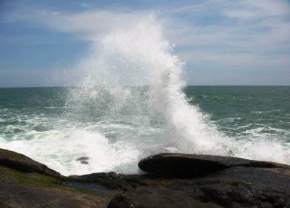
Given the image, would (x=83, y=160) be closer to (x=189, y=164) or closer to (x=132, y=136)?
(x=132, y=136)

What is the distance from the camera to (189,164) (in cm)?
954

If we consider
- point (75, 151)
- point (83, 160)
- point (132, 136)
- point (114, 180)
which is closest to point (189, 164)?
point (114, 180)

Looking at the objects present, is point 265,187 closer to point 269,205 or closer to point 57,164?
point 269,205

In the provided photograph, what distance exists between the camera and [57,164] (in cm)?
1609

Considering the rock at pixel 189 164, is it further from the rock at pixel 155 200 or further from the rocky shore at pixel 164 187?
the rock at pixel 155 200

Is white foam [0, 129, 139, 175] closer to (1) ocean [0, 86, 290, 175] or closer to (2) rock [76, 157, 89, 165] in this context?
(1) ocean [0, 86, 290, 175]

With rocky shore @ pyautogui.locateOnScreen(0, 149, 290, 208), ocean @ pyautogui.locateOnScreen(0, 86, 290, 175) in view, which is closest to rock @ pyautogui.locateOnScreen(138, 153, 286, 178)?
rocky shore @ pyautogui.locateOnScreen(0, 149, 290, 208)

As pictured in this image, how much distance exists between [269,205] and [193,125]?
12.7 m

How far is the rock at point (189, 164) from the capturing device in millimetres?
8961

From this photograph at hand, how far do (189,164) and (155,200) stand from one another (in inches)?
140

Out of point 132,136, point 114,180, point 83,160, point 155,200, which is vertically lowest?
point 83,160

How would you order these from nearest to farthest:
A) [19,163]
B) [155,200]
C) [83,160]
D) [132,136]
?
[155,200] → [19,163] → [83,160] → [132,136]

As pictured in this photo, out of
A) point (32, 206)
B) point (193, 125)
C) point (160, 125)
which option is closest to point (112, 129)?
point (160, 125)

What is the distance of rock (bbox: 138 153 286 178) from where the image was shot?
896 cm
